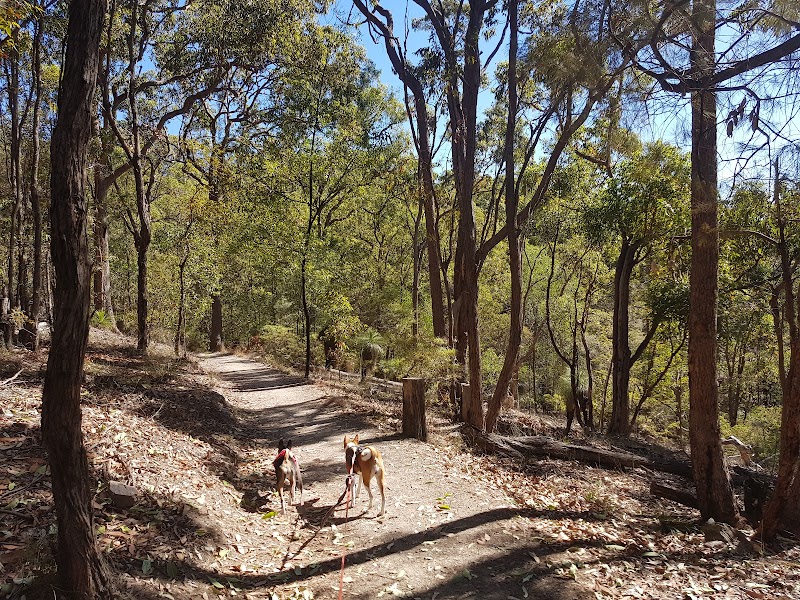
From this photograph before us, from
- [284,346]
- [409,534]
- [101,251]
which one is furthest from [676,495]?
[101,251]

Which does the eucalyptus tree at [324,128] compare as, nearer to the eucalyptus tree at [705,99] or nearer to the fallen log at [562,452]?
the fallen log at [562,452]

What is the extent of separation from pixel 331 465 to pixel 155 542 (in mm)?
4000

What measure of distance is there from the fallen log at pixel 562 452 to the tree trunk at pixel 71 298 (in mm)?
8273

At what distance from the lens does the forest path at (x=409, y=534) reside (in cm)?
454

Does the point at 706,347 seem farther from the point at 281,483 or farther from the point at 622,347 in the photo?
the point at 622,347

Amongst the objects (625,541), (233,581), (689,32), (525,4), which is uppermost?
(525,4)

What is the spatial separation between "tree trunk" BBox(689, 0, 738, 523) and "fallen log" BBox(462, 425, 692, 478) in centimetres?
351

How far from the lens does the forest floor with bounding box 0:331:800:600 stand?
422 cm

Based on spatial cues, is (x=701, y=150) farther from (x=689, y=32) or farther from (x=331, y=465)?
(x=331, y=465)

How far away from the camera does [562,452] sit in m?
10.4

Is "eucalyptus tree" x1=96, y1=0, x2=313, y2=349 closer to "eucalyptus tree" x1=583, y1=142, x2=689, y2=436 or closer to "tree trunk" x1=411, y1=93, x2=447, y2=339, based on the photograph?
"tree trunk" x1=411, y1=93, x2=447, y2=339

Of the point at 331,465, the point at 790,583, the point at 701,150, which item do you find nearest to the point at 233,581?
the point at 331,465

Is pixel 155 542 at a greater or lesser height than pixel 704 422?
lesser

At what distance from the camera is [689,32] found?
5383 millimetres
